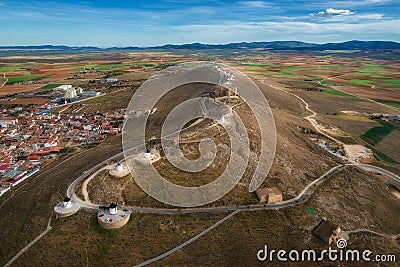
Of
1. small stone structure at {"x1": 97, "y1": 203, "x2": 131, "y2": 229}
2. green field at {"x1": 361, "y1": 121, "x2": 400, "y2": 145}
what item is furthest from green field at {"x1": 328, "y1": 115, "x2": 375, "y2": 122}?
small stone structure at {"x1": 97, "y1": 203, "x2": 131, "y2": 229}

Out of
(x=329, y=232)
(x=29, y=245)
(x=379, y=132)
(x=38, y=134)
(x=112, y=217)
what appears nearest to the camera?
(x=29, y=245)

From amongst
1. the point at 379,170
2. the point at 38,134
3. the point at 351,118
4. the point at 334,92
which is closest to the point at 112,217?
the point at 379,170

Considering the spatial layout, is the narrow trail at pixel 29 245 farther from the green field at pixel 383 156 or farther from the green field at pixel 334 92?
the green field at pixel 334 92

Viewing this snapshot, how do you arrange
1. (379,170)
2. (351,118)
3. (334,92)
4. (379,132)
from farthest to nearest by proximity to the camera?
(334,92) → (351,118) → (379,132) → (379,170)

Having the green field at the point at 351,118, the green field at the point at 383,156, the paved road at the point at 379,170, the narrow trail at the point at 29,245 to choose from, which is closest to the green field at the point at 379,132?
the green field at the point at 351,118

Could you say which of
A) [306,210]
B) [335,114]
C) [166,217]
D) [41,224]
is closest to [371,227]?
[306,210]

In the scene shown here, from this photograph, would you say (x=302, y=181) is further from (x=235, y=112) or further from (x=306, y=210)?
(x=235, y=112)

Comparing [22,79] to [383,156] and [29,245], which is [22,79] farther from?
[383,156]
